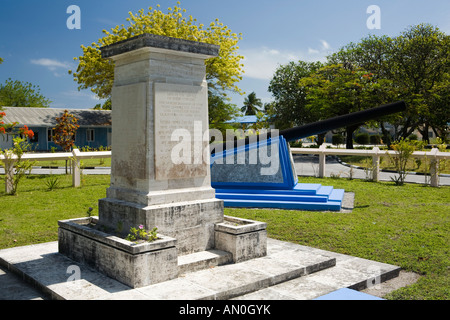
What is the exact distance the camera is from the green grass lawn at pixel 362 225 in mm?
6156

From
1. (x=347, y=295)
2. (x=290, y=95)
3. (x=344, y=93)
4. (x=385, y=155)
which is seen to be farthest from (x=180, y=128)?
(x=290, y=95)

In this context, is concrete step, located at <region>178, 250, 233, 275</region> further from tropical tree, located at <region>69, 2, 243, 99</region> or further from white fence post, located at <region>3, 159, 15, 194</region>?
tropical tree, located at <region>69, 2, 243, 99</region>

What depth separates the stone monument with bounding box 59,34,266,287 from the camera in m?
5.48

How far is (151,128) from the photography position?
5.49 meters

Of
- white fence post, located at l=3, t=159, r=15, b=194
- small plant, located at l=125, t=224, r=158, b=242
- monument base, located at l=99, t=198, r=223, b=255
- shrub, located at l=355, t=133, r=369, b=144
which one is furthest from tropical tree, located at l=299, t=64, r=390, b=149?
small plant, located at l=125, t=224, r=158, b=242

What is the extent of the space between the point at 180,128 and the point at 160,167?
615mm

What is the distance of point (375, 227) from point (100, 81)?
26915 mm

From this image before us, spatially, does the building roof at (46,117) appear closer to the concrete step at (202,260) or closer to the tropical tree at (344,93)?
the tropical tree at (344,93)

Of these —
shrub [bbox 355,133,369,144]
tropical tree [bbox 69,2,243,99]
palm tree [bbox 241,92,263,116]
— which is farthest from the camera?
palm tree [bbox 241,92,263,116]

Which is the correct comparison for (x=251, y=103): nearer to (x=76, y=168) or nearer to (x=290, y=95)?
(x=290, y=95)

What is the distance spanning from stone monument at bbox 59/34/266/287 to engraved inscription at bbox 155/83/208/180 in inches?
0.5

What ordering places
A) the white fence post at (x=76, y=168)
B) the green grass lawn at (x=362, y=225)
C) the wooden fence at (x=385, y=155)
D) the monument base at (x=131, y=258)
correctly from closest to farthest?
the monument base at (x=131, y=258) < the green grass lawn at (x=362, y=225) < the white fence post at (x=76, y=168) < the wooden fence at (x=385, y=155)

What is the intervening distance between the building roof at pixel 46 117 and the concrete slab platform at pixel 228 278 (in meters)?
32.1

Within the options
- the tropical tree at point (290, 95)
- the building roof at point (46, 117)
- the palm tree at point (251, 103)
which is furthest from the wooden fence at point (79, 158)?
the palm tree at point (251, 103)
